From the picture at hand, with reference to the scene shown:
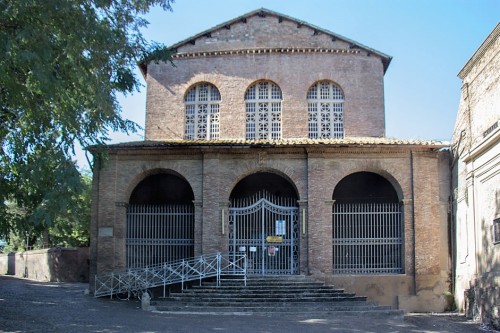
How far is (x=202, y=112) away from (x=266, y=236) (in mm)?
5739

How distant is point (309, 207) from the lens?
65.3ft

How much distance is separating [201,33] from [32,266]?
17822mm

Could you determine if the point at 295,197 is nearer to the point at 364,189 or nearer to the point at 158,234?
the point at 364,189

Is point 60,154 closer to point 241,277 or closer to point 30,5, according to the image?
point 30,5

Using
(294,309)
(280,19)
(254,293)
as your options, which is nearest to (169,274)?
(254,293)

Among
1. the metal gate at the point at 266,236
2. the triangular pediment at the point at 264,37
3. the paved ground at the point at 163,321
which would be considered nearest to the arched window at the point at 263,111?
the triangular pediment at the point at 264,37

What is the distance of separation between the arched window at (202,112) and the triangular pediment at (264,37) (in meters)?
1.58

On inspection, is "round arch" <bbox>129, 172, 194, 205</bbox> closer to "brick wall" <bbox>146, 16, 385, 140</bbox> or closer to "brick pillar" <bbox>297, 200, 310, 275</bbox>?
"brick wall" <bbox>146, 16, 385, 140</bbox>

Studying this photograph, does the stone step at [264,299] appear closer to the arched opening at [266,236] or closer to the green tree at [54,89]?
the arched opening at [266,236]

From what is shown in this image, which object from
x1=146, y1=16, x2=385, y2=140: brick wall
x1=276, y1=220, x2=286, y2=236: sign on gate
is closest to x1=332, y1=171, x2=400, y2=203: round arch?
x1=146, y1=16, x2=385, y2=140: brick wall

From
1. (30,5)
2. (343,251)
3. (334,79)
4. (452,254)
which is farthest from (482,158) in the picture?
(30,5)

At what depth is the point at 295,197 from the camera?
2248 cm

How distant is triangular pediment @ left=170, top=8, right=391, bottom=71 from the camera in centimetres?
2328

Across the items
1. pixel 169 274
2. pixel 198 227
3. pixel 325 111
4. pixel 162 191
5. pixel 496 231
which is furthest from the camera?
pixel 325 111
